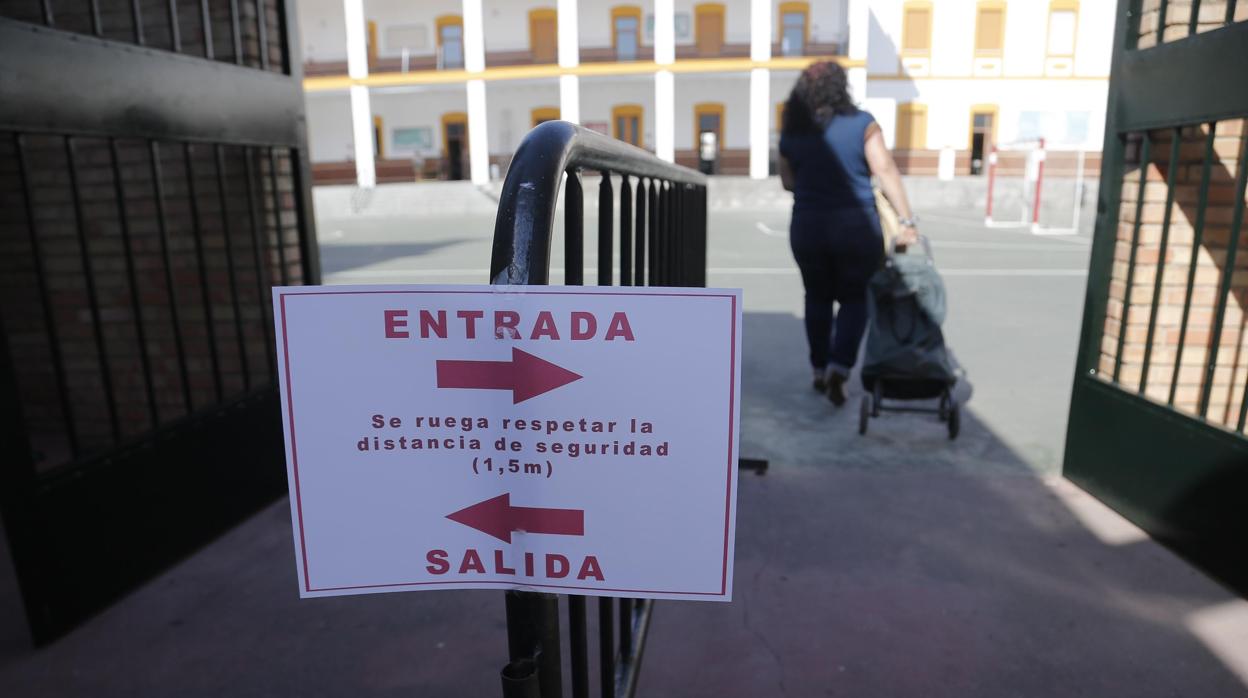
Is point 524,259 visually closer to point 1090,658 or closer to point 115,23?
point 1090,658

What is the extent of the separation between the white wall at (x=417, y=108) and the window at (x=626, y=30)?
577 centimetres

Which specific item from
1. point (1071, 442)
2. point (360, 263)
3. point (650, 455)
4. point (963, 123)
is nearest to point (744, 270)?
point (360, 263)

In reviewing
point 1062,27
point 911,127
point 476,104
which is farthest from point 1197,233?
point 1062,27

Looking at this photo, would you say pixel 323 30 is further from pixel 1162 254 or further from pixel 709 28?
pixel 1162 254

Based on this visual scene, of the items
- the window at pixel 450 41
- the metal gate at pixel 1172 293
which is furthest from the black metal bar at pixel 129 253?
the window at pixel 450 41

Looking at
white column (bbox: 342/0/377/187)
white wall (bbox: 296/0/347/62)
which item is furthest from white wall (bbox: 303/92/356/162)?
white wall (bbox: 296/0/347/62)

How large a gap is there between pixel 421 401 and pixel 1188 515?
8.59 feet

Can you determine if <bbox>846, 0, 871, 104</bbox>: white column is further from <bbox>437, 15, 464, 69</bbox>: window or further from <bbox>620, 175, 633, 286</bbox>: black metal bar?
<bbox>620, 175, 633, 286</bbox>: black metal bar

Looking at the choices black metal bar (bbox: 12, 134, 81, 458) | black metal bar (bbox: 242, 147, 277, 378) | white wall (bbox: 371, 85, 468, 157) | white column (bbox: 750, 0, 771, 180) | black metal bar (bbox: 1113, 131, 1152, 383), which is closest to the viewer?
black metal bar (bbox: 12, 134, 81, 458)

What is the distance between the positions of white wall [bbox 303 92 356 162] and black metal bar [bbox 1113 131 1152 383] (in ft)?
92.5

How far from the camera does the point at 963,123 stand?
26734 millimetres

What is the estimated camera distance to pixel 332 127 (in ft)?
91.8

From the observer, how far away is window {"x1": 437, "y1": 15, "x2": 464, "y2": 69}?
27438 millimetres

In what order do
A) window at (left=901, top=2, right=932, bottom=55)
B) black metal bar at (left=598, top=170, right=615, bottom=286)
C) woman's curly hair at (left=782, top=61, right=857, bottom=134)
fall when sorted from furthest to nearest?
window at (left=901, top=2, right=932, bottom=55) < woman's curly hair at (left=782, top=61, right=857, bottom=134) < black metal bar at (left=598, top=170, right=615, bottom=286)
